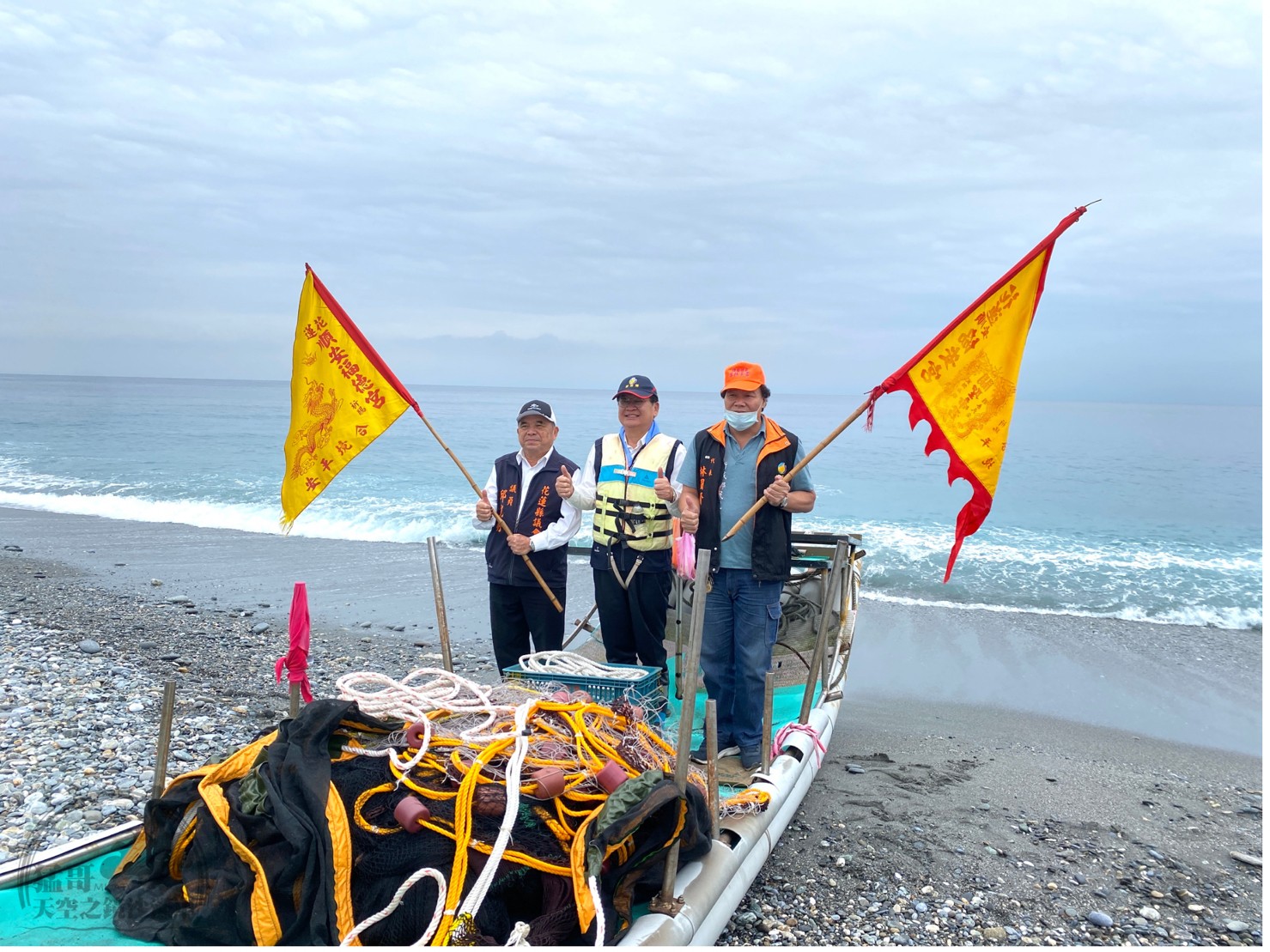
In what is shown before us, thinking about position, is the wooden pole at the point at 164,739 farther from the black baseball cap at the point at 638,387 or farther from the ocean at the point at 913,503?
the ocean at the point at 913,503

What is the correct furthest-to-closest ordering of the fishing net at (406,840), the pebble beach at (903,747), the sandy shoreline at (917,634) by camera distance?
the sandy shoreline at (917,634) < the pebble beach at (903,747) < the fishing net at (406,840)

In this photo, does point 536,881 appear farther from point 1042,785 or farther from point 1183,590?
point 1183,590

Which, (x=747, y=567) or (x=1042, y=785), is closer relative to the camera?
(x=747, y=567)

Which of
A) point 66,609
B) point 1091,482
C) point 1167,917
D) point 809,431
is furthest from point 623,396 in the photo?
point 809,431

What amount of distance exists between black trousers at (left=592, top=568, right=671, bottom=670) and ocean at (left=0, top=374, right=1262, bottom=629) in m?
8.55

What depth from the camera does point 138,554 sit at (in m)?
14.7

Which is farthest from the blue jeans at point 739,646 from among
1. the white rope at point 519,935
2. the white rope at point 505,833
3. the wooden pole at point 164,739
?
the wooden pole at point 164,739

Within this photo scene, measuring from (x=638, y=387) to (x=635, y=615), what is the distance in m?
1.46

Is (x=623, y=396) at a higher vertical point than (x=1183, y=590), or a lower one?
higher

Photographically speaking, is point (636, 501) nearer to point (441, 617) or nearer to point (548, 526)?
point (548, 526)

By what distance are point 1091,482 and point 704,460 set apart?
93.8ft

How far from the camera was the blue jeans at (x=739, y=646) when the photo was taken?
5.18m

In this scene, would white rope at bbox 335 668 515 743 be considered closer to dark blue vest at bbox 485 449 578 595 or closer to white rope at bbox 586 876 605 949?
white rope at bbox 586 876 605 949

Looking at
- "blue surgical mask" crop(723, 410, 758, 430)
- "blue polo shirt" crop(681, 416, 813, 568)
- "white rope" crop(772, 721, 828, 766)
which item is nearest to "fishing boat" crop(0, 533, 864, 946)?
"white rope" crop(772, 721, 828, 766)
